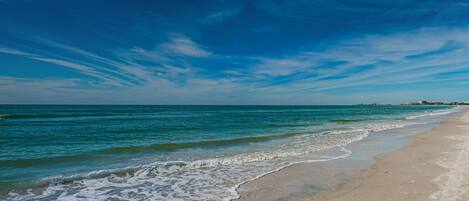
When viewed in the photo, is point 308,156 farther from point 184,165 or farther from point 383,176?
point 184,165

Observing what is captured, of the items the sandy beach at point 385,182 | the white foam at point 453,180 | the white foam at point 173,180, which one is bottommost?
the white foam at point 173,180

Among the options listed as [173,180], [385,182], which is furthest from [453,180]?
[173,180]

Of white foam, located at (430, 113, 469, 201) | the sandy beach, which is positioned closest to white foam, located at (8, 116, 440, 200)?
the sandy beach

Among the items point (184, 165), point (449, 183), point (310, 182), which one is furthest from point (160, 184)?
point (449, 183)

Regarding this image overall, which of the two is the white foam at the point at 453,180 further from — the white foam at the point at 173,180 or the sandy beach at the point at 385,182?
the white foam at the point at 173,180

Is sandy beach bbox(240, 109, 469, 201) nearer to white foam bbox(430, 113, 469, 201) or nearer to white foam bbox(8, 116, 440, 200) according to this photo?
white foam bbox(430, 113, 469, 201)

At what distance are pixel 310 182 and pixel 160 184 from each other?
3.87 meters

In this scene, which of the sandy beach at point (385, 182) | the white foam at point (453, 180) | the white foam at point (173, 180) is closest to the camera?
the white foam at point (453, 180)

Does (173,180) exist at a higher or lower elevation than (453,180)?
lower

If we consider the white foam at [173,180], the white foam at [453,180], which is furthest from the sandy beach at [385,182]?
the white foam at [173,180]

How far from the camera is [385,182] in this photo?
7551mm

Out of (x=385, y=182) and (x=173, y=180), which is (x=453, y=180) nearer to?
(x=385, y=182)

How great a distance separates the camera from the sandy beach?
6.37 m

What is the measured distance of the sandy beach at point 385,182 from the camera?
6368 mm
